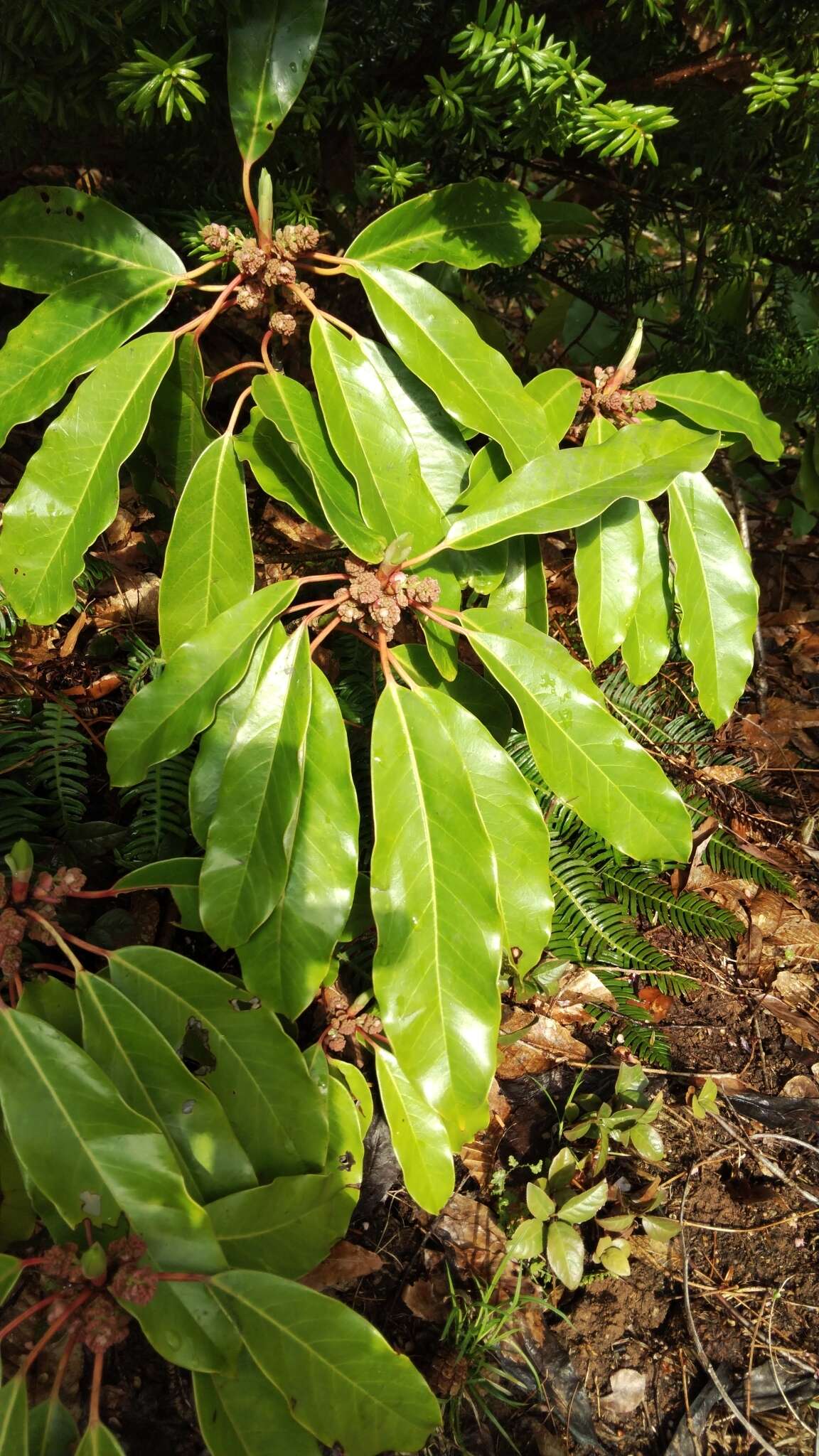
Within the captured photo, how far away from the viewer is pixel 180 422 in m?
1.44

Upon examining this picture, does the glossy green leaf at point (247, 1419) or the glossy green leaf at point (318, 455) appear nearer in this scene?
the glossy green leaf at point (247, 1419)

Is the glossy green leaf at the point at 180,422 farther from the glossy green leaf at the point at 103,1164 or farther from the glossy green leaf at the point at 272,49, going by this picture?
the glossy green leaf at the point at 103,1164

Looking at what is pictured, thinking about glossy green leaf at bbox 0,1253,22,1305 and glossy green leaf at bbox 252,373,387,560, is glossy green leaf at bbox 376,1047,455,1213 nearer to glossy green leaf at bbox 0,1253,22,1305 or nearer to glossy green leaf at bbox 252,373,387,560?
glossy green leaf at bbox 0,1253,22,1305

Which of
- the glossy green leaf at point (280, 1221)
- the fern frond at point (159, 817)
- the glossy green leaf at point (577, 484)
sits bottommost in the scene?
the glossy green leaf at point (280, 1221)

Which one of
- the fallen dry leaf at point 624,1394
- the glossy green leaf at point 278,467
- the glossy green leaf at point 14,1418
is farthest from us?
the fallen dry leaf at point 624,1394

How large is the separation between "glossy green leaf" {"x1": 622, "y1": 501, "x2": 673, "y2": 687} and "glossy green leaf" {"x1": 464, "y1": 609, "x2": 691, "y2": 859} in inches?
10.0

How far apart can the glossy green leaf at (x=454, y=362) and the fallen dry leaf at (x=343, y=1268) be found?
1.19 metres

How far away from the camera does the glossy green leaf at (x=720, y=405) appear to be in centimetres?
142

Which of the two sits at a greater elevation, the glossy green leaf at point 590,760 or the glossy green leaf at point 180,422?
the glossy green leaf at point 180,422

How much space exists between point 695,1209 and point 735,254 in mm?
1927

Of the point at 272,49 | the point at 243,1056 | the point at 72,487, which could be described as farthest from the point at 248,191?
the point at 243,1056

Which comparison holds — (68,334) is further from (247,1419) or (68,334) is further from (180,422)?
(247,1419)

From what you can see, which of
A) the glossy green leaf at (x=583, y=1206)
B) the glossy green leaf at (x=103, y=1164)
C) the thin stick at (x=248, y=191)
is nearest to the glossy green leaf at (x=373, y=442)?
the thin stick at (x=248, y=191)

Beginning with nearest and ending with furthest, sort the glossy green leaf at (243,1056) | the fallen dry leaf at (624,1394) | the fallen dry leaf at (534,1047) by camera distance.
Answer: the glossy green leaf at (243,1056) < the fallen dry leaf at (624,1394) < the fallen dry leaf at (534,1047)
